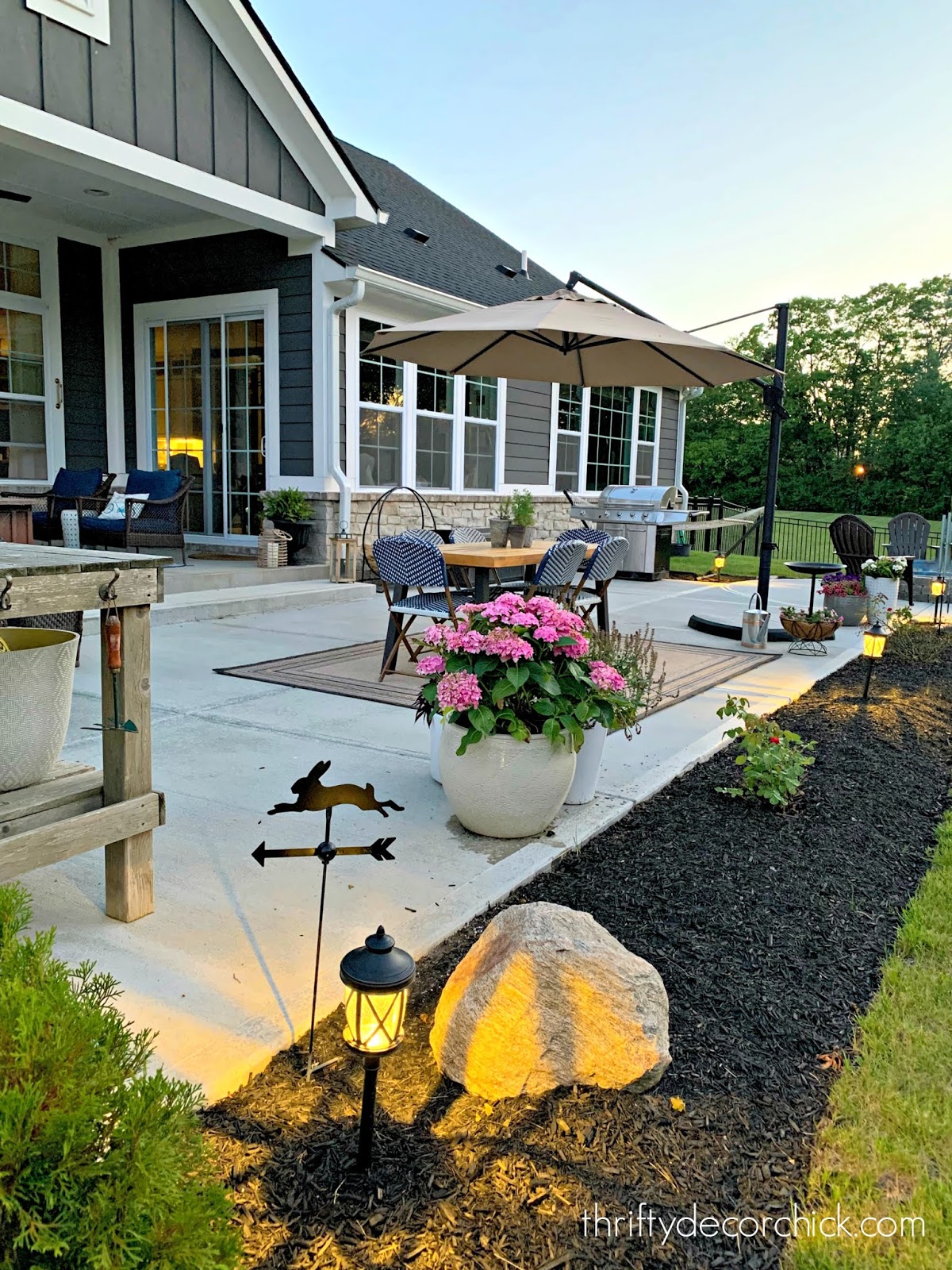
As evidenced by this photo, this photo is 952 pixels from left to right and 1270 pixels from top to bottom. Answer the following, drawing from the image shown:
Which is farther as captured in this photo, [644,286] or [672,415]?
[644,286]

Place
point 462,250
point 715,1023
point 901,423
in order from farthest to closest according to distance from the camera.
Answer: point 901,423
point 462,250
point 715,1023

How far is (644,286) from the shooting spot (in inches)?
1243

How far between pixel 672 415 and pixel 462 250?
18.9 feet

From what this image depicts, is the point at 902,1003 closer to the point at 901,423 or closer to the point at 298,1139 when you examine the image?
the point at 298,1139

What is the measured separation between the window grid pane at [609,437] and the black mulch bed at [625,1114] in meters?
11.7

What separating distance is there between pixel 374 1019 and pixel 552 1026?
0.41 m

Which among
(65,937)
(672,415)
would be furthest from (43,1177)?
(672,415)

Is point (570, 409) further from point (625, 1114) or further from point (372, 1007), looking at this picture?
point (372, 1007)

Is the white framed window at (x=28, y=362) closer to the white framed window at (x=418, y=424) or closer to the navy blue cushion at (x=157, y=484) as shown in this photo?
the navy blue cushion at (x=157, y=484)

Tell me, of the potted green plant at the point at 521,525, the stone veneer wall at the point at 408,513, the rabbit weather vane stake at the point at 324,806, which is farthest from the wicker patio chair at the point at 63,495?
the rabbit weather vane stake at the point at 324,806

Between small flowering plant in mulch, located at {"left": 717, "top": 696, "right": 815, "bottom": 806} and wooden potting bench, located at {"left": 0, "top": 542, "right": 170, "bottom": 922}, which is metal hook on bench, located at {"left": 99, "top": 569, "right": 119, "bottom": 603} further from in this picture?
small flowering plant in mulch, located at {"left": 717, "top": 696, "right": 815, "bottom": 806}

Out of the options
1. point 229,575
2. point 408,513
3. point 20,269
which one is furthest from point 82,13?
point 408,513

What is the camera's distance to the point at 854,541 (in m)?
9.12

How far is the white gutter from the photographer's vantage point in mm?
8703
